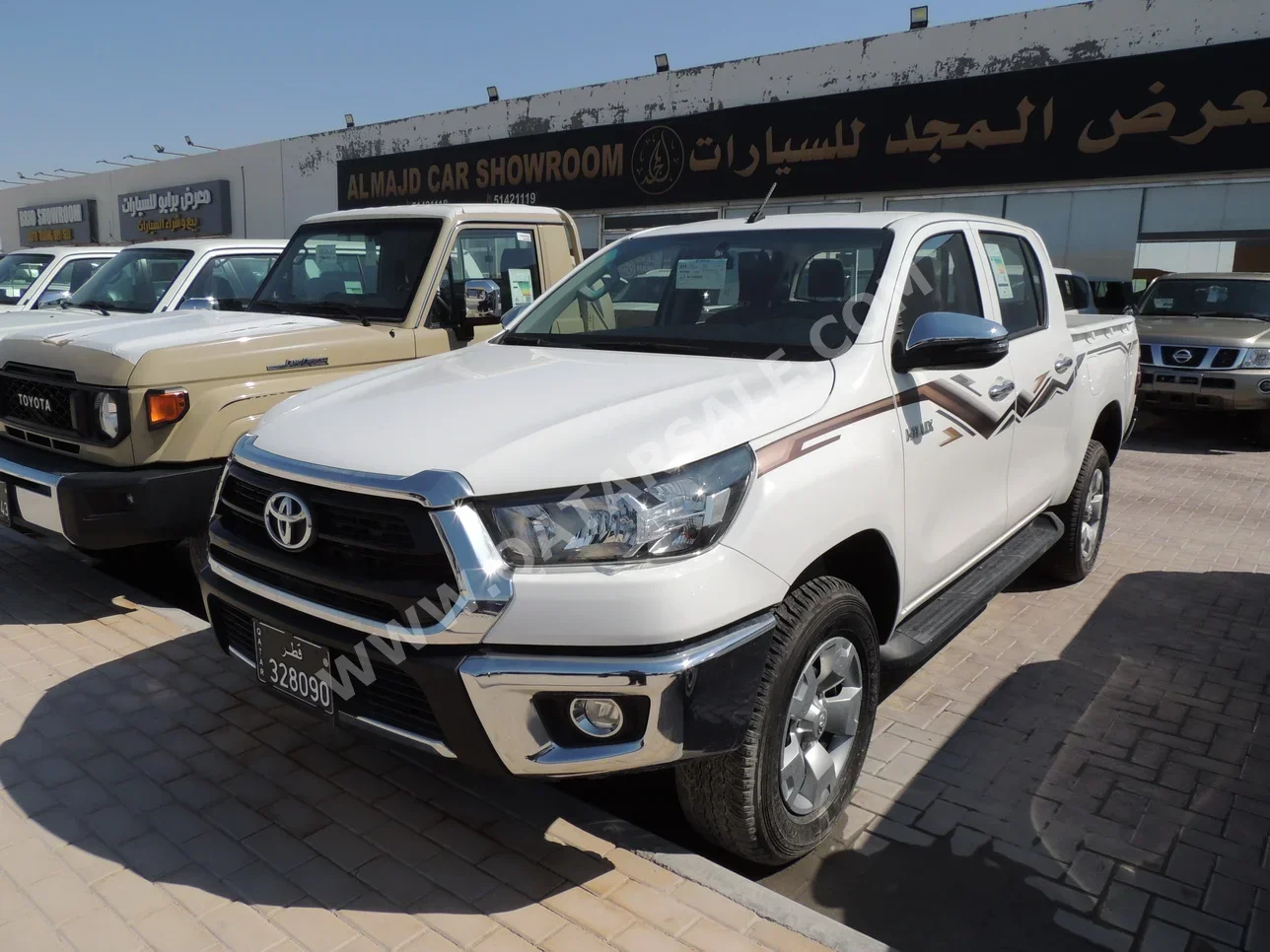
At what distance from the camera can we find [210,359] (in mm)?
4512

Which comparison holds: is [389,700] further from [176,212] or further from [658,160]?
[176,212]

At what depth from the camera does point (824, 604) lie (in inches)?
106

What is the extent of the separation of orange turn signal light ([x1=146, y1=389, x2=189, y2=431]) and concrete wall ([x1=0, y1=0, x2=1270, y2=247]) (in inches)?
545

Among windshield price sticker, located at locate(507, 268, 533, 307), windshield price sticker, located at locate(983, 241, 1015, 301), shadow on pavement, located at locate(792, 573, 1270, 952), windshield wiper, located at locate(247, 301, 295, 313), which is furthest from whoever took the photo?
windshield price sticker, located at locate(507, 268, 533, 307)

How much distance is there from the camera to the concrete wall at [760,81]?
13.3 m

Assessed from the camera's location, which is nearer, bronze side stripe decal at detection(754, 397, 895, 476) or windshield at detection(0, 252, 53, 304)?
bronze side stripe decal at detection(754, 397, 895, 476)

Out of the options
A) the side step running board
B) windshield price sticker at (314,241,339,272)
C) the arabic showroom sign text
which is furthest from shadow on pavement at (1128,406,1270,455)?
the arabic showroom sign text

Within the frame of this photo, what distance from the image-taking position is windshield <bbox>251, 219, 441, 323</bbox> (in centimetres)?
560

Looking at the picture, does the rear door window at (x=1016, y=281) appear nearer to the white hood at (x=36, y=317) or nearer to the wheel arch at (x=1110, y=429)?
the wheel arch at (x=1110, y=429)

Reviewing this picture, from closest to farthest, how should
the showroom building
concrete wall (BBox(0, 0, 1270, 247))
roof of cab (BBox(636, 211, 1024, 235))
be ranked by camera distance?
roof of cab (BBox(636, 211, 1024, 235)), the showroom building, concrete wall (BBox(0, 0, 1270, 247))

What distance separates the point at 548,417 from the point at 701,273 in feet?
4.78

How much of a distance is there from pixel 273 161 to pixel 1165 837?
28.8 m

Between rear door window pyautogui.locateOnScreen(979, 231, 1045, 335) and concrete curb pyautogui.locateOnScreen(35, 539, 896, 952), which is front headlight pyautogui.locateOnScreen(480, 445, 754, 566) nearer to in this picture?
concrete curb pyautogui.locateOnScreen(35, 539, 896, 952)

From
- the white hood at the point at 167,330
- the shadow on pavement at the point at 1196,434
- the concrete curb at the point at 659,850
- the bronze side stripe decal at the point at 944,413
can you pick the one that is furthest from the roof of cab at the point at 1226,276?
the concrete curb at the point at 659,850
